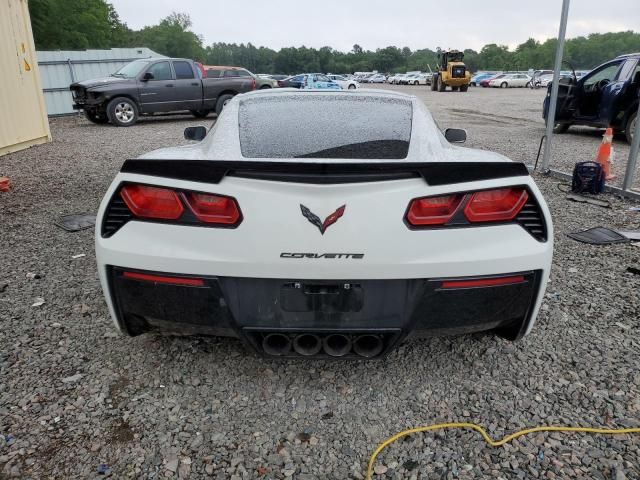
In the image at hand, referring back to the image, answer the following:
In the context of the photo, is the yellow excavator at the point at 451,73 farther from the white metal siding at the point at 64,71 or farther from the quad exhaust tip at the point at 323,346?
the quad exhaust tip at the point at 323,346

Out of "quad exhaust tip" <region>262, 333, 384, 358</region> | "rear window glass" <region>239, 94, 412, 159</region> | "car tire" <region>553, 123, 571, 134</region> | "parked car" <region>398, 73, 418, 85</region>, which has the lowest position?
"parked car" <region>398, 73, 418, 85</region>

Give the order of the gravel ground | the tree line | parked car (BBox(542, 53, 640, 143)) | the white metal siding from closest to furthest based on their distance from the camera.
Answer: the gravel ground → parked car (BBox(542, 53, 640, 143)) → the white metal siding → the tree line

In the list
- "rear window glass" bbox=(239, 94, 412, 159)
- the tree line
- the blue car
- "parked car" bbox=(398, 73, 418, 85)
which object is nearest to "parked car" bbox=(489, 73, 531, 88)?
the tree line

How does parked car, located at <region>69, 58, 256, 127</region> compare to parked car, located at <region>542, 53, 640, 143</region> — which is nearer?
parked car, located at <region>542, 53, 640, 143</region>

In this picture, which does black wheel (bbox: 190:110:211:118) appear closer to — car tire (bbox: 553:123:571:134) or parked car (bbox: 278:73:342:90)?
car tire (bbox: 553:123:571:134)

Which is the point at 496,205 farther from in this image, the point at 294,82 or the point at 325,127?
the point at 294,82

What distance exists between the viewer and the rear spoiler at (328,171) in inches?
75.6

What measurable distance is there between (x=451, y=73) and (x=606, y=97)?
1078 inches

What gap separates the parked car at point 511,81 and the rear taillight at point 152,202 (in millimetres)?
51981

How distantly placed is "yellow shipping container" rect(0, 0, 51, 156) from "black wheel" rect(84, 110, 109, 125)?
2718 mm

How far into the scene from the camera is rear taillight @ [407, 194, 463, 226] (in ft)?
6.38

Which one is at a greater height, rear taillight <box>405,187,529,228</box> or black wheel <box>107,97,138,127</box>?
rear taillight <box>405,187,529,228</box>

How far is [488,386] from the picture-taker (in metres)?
2.38

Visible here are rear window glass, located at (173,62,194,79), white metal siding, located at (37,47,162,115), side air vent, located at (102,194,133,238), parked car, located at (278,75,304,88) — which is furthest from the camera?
parked car, located at (278,75,304,88)
